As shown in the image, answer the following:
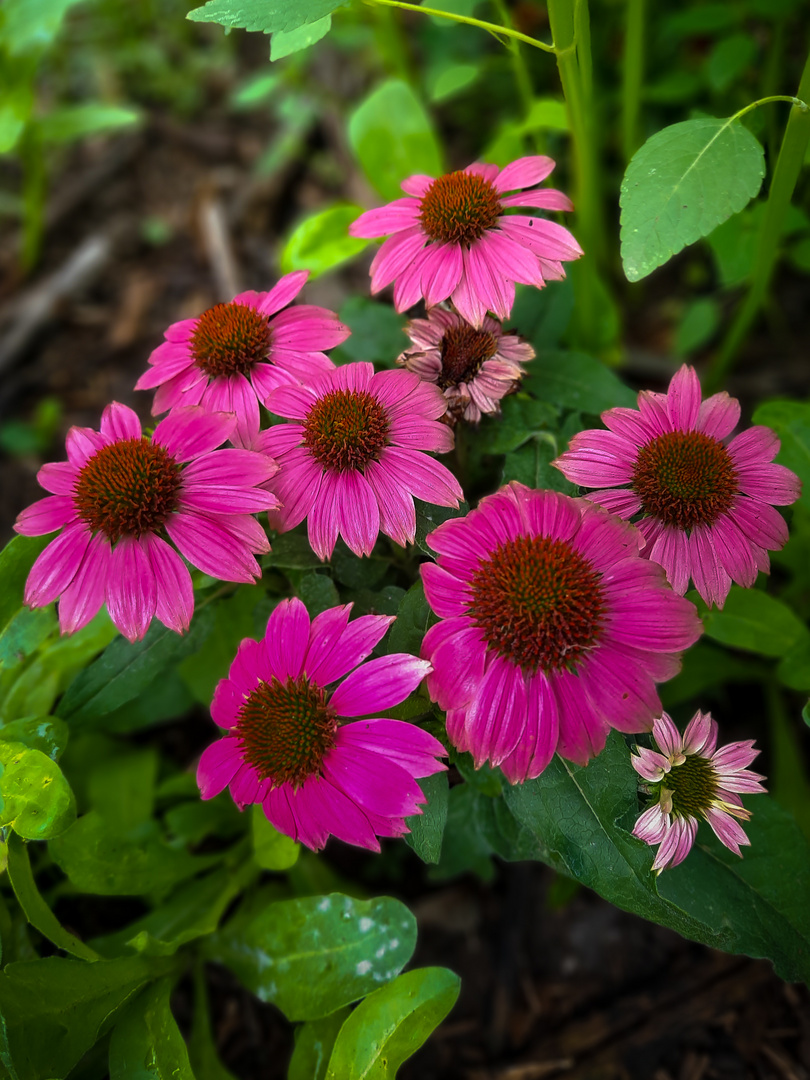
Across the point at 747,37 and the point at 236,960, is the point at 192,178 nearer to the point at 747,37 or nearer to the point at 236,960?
the point at 747,37

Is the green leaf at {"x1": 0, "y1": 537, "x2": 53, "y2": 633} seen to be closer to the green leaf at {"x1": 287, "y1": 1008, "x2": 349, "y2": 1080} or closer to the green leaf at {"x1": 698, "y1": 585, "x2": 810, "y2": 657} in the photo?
the green leaf at {"x1": 287, "y1": 1008, "x2": 349, "y2": 1080}

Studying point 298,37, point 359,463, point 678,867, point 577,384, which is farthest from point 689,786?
point 298,37

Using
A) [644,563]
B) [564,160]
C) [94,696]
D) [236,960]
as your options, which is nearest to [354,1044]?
[236,960]

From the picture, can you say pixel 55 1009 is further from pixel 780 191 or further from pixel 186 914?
pixel 780 191

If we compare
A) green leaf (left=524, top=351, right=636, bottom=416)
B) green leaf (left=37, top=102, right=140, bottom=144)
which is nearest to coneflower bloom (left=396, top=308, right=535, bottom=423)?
green leaf (left=524, top=351, right=636, bottom=416)

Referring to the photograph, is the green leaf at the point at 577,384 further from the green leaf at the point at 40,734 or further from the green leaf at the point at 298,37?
the green leaf at the point at 40,734

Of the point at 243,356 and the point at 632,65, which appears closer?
the point at 243,356

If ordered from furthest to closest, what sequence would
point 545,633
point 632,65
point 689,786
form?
point 632,65
point 689,786
point 545,633

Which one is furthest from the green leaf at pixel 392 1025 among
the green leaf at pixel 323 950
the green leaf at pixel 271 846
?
the green leaf at pixel 271 846
